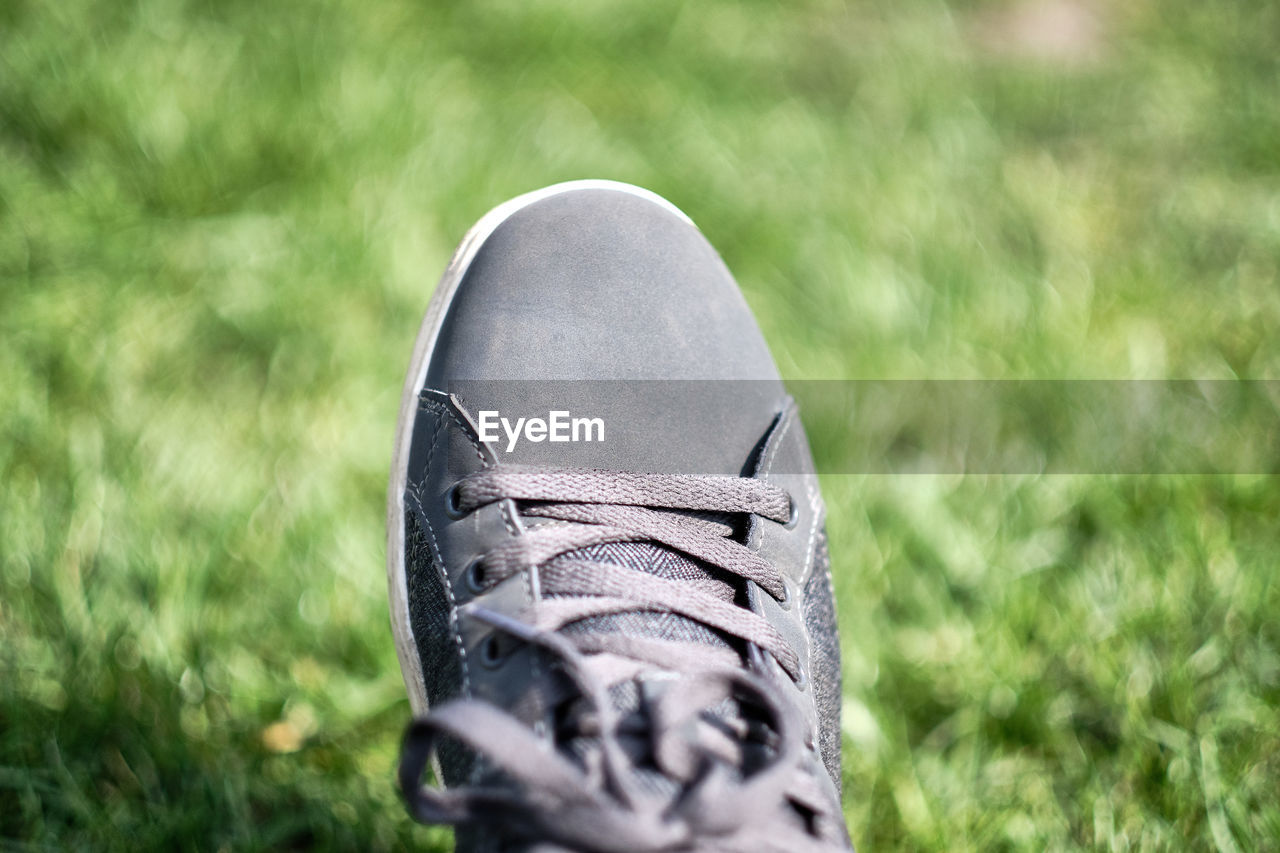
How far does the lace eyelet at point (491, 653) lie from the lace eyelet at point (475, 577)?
0.07m

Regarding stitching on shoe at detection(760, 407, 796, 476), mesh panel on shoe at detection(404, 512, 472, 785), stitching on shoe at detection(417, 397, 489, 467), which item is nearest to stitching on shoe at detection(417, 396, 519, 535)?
stitching on shoe at detection(417, 397, 489, 467)

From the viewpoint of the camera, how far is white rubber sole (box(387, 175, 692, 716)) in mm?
1337

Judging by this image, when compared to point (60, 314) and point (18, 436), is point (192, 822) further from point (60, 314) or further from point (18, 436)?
point (60, 314)

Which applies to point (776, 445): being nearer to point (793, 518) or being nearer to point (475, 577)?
point (793, 518)

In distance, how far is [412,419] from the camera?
140cm

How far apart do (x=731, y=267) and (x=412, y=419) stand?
1034mm

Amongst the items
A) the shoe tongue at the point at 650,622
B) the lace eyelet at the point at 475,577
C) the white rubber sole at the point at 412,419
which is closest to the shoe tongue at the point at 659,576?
the shoe tongue at the point at 650,622

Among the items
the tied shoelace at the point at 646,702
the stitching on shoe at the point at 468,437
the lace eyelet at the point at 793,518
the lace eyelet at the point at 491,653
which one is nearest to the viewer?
the tied shoelace at the point at 646,702

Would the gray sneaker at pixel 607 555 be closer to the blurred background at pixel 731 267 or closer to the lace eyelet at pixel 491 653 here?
the lace eyelet at pixel 491 653

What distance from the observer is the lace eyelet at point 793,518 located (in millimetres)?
1381

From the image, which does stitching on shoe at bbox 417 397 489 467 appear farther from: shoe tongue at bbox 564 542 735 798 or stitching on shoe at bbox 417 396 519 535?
shoe tongue at bbox 564 542 735 798

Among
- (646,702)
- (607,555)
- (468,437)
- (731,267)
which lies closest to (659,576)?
(607,555)

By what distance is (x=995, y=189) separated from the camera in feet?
8.20

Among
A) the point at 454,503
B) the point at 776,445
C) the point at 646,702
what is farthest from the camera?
the point at 776,445
